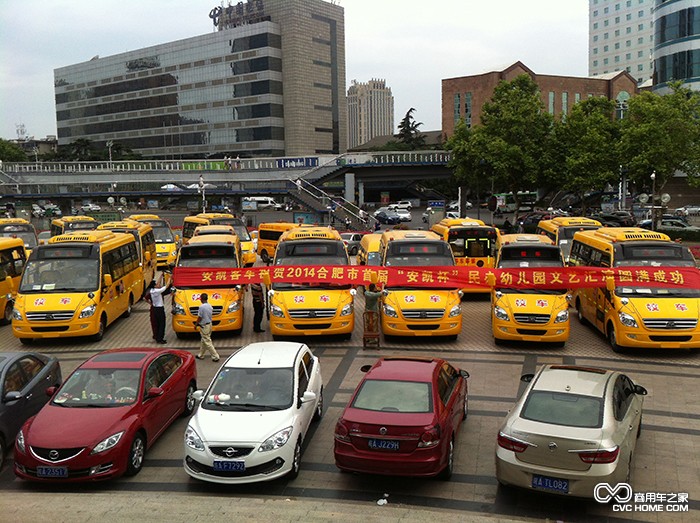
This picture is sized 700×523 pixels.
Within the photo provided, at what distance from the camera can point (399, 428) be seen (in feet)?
27.0

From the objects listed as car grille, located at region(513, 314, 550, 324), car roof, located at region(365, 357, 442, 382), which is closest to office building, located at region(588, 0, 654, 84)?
car grille, located at region(513, 314, 550, 324)

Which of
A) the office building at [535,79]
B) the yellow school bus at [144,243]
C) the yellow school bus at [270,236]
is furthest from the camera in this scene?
the office building at [535,79]

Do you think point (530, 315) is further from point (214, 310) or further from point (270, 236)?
point (270, 236)

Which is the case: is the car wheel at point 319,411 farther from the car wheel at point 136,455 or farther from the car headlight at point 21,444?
the car headlight at point 21,444

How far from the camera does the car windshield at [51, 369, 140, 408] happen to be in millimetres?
9562

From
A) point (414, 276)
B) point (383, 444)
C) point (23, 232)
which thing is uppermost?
point (23, 232)

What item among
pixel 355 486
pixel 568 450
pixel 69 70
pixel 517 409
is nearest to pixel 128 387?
pixel 355 486

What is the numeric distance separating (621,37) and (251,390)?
139 meters

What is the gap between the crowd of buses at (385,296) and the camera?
15.0 metres

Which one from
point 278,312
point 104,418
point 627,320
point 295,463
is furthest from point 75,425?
point 627,320

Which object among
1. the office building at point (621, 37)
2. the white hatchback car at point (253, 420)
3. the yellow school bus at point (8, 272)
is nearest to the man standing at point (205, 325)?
the white hatchback car at point (253, 420)

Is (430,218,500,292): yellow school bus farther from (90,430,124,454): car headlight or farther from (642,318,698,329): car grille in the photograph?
(90,430,124,454): car headlight

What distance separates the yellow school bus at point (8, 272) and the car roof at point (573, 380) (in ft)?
54.1

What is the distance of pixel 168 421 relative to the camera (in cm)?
1048
